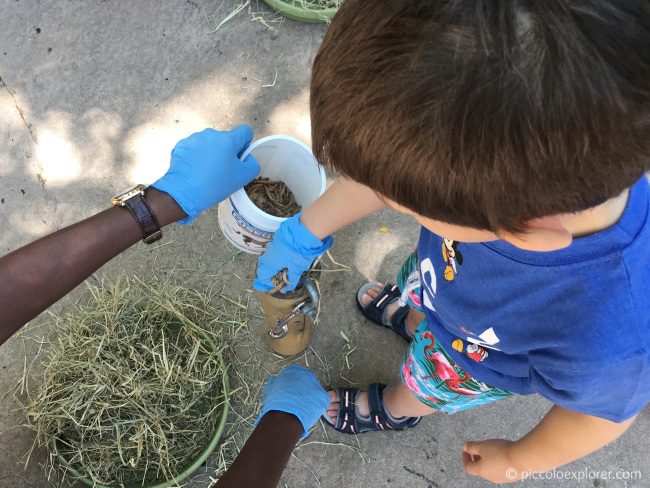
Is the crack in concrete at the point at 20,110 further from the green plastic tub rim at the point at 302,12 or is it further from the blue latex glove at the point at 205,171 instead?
the green plastic tub rim at the point at 302,12

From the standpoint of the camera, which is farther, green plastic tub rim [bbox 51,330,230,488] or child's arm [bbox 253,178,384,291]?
green plastic tub rim [bbox 51,330,230,488]

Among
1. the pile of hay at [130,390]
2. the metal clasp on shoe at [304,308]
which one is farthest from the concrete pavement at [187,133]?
the metal clasp on shoe at [304,308]

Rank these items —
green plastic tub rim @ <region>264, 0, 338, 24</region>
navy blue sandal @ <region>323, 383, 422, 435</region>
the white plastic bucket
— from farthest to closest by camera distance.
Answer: green plastic tub rim @ <region>264, 0, 338, 24</region>, navy blue sandal @ <region>323, 383, 422, 435</region>, the white plastic bucket

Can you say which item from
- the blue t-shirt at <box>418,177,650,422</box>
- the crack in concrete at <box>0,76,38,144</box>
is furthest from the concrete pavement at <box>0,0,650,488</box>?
the blue t-shirt at <box>418,177,650,422</box>

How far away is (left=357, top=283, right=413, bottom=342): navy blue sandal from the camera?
165cm

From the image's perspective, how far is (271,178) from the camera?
1.54 metres

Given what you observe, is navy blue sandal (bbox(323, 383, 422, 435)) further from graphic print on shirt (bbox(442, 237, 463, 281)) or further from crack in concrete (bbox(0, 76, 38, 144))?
crack in concrete (bbox(0, 76, 38, 144))

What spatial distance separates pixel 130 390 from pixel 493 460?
878 mm

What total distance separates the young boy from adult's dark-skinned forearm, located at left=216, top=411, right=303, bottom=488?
479mm

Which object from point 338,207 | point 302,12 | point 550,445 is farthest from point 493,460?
point 302,12

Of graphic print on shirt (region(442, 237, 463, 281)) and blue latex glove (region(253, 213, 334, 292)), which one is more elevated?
graphic print on shirt (region(442, 237, 463, 281))

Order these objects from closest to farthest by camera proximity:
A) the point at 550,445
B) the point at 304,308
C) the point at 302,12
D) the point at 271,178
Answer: the point at 550,445
the point at 304,308
the point at 271,178
the point at 302,12

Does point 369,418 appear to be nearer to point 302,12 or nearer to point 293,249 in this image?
point 293,249

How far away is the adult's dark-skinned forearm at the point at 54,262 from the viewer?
3.80 ft
